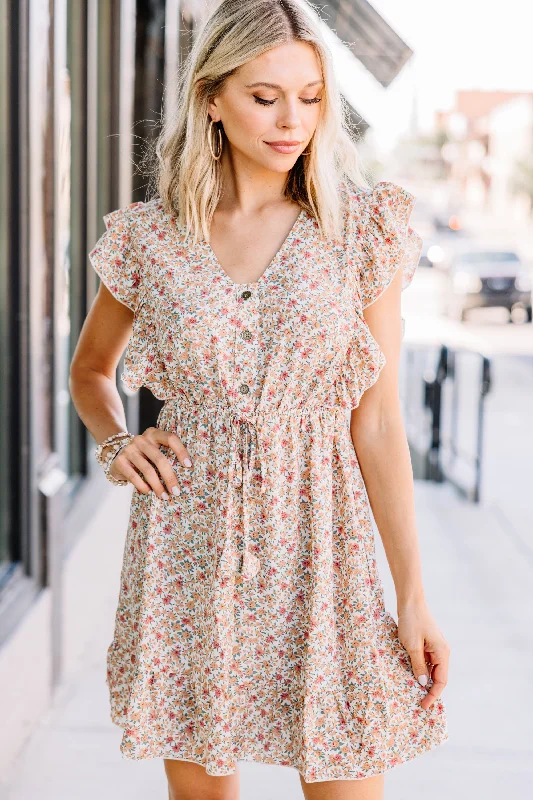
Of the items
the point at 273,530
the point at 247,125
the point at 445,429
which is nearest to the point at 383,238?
the point at 247,125

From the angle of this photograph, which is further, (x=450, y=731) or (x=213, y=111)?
(x=450, y=731)

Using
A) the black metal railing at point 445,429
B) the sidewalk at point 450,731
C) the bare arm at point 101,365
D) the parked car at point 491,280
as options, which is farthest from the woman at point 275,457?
the parked car at point 491,280

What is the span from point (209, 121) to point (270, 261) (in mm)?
319

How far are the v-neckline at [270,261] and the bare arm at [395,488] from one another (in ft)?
0.61

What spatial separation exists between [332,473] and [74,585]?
2558mm

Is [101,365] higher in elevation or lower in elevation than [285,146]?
lower

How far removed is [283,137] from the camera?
1749 mm

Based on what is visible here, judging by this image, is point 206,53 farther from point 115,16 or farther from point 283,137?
point 115,16

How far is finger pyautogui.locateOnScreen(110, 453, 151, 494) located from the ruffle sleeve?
1.66 feet

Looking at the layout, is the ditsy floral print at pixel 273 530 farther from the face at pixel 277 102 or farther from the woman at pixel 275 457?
the face at pixel 277 102

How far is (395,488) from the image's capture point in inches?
71.3

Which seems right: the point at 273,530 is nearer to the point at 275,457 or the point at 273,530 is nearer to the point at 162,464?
the point at 275,457

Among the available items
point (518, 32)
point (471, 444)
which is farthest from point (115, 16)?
point (518, 32)

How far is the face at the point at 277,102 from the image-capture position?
1.73 metres
